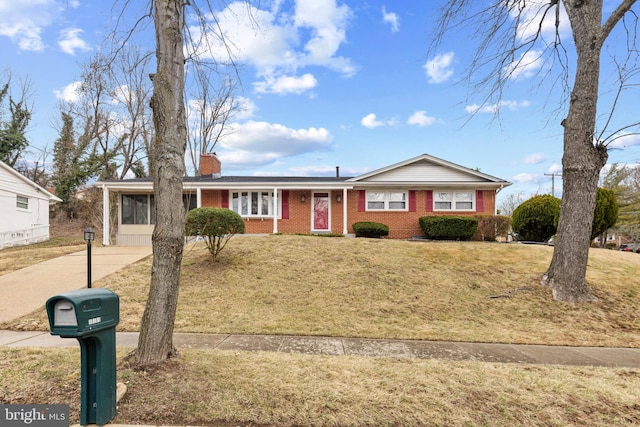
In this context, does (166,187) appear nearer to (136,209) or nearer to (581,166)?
(581,166)

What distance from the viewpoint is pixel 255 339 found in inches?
212

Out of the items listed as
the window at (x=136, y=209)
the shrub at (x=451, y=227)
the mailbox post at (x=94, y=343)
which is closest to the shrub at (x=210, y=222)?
the mailbox post at (x=94, y=343)

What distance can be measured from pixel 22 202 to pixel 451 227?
24966 mm

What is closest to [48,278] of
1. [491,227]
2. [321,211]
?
[321,211]

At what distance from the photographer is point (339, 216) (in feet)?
56.1

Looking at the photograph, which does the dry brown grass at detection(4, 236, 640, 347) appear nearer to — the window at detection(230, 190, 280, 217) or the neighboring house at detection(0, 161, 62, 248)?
the window at detection(230, 190, 280, 217)

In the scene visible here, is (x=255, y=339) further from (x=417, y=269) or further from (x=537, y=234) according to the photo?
(x=537, y=234)

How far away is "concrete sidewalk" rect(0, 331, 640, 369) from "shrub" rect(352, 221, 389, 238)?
1047 centimetres

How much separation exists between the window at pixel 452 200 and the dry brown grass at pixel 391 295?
5138mm

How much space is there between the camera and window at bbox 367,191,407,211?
16969 millimetres

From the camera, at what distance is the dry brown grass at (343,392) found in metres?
2.82

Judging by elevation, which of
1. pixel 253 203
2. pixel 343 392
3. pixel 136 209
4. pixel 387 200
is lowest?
pixel 343 392

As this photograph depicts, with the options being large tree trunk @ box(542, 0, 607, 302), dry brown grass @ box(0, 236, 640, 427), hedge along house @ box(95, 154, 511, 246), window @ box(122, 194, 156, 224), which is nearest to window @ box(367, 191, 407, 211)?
hedge along house @ box(95, 154, 511, 246)

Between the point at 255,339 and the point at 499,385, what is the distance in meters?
3.42
